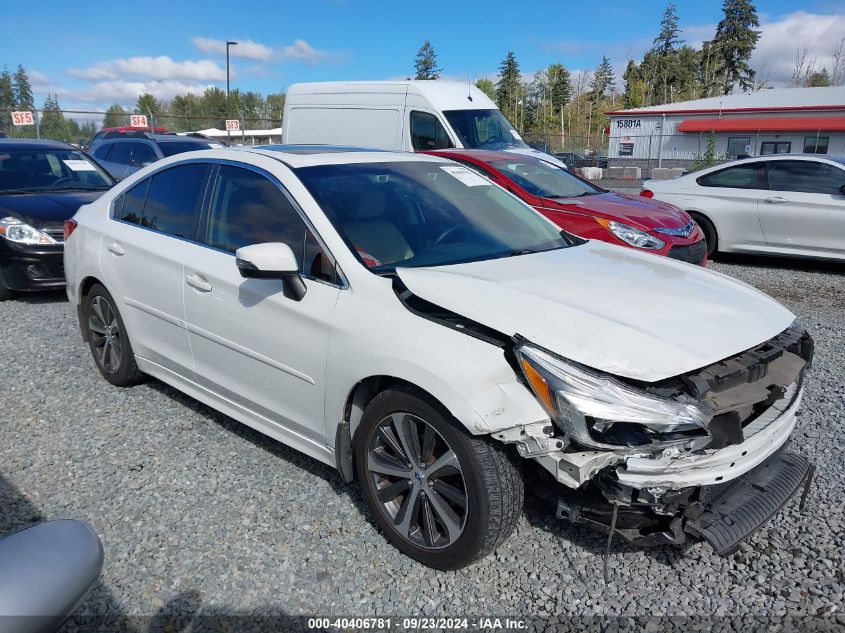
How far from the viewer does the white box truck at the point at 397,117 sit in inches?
449

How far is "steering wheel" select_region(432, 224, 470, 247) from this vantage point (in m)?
3.42

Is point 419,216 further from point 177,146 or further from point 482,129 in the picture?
point 177,146

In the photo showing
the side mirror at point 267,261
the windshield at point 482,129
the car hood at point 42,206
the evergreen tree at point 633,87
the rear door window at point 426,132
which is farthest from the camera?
the evergreen tree at point 633,87

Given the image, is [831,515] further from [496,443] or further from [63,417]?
[63,417]

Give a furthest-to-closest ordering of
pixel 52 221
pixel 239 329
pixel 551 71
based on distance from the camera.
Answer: pixel 551 71
pixel 52 221
pixel 239 329

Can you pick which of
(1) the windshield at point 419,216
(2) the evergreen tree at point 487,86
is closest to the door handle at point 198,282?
(1) the windshield at point 419,216

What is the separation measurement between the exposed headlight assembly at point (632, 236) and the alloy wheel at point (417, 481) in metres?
4.91

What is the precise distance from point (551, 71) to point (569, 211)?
242 ft

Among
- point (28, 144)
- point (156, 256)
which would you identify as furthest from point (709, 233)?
point (28, 144)

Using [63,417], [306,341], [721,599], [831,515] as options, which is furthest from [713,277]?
[63,417]

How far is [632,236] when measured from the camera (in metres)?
7.05

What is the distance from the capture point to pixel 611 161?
131 feet

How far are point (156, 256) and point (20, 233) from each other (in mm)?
3929

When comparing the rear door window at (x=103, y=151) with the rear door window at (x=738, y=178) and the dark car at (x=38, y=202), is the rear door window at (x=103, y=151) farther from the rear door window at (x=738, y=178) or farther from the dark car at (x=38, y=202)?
the rear door window at (x=738, y=178)
